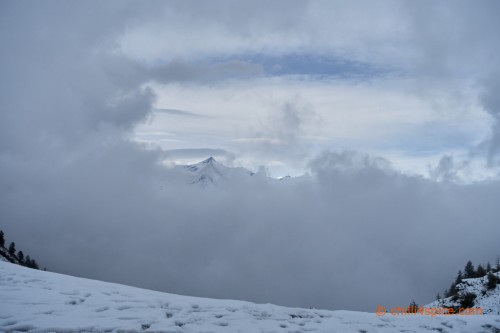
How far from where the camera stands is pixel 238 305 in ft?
51.0

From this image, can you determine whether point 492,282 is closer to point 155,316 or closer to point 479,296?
point 479,296

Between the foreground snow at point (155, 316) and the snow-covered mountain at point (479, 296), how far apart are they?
2155cm

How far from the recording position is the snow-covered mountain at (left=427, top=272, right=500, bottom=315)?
106ft

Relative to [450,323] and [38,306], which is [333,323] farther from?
[38,306]

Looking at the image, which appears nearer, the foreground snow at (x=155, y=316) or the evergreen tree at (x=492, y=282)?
the foreground snow at (x=155, y=316)

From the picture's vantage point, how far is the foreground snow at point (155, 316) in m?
12.2

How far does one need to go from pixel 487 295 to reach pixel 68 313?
39.0 metres

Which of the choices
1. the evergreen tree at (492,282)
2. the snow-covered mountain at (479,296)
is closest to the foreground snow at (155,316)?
the snow-covered mountain at (479,296)

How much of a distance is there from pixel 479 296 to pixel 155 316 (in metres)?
36.3

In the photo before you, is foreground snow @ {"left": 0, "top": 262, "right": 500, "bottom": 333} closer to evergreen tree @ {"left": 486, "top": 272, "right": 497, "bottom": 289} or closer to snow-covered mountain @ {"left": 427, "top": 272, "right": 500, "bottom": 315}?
snow-covered mountain @ {"left": 427, "top": 272, "right": 500, "bottom": 315}

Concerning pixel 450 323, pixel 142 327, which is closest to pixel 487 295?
pixel 450 323

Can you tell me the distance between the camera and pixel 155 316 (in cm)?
1332

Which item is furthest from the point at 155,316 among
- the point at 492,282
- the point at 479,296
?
the point at 492,282

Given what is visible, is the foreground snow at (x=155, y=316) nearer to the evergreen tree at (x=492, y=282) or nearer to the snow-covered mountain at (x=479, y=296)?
the snow-covered mountain at (x=479, y=296)
